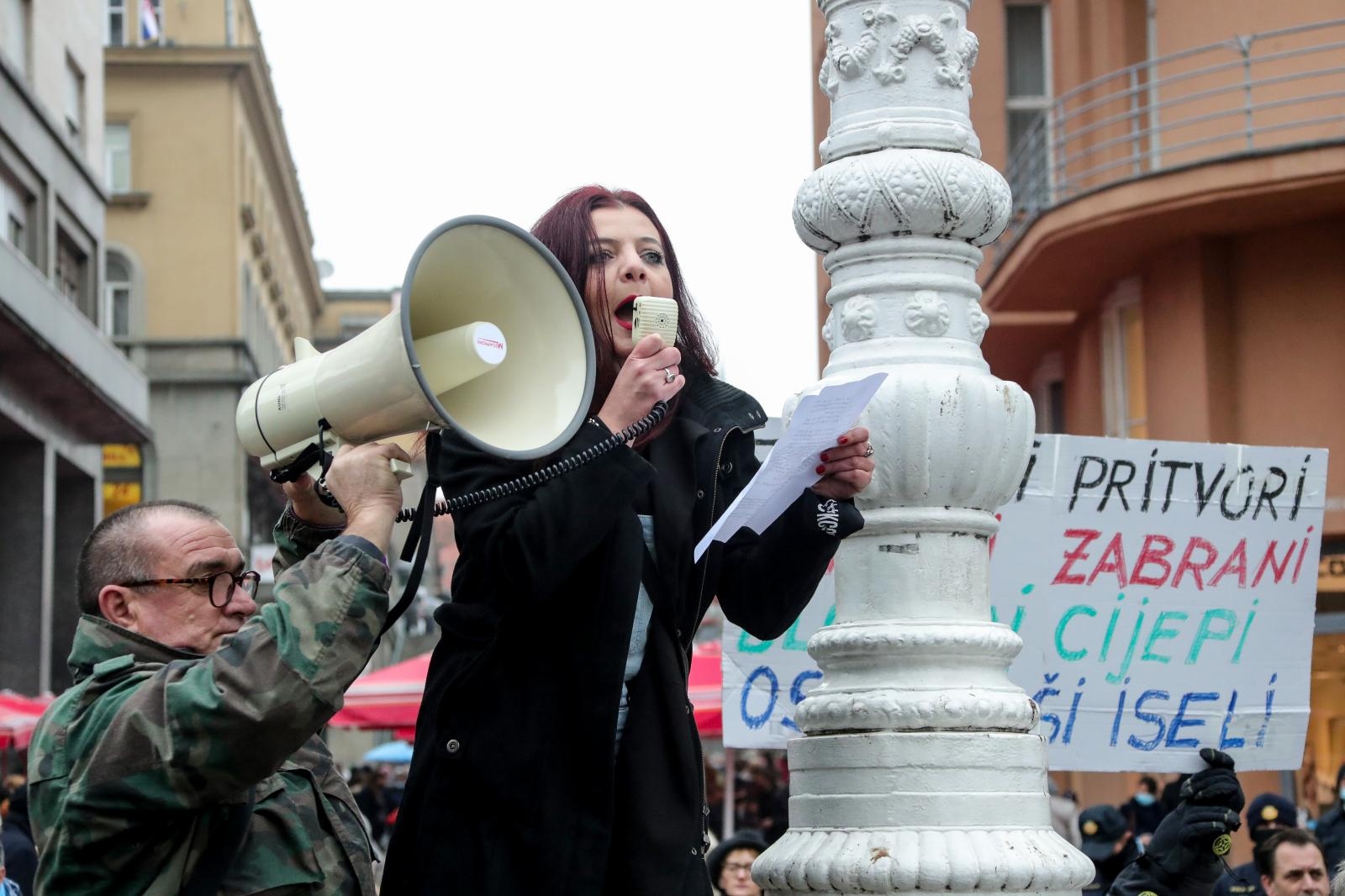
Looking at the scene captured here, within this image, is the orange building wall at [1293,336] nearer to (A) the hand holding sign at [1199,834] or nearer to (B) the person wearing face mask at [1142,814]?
(B) the person wearing face mask at [1142,814]

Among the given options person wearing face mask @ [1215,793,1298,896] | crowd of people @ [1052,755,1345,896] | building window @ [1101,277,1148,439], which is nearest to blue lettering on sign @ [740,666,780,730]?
crowd of people @ [1052,755,1345,896]

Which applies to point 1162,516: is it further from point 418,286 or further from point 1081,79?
point 1081,79

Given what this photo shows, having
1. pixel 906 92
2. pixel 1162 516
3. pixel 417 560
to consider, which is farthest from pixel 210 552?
pixel 1162 516

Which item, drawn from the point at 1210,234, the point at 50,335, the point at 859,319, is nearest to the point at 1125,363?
the point at 1210,234

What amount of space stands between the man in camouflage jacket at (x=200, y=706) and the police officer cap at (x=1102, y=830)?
484 centimetres

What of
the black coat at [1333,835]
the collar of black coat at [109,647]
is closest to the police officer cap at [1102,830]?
the black coat at [1333,835]

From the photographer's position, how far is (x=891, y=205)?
3.57 metres

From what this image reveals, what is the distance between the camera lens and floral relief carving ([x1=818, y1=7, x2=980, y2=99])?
3689 millimetres

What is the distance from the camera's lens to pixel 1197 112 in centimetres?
1677

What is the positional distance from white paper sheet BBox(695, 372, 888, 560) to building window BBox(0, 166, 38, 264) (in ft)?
70.6

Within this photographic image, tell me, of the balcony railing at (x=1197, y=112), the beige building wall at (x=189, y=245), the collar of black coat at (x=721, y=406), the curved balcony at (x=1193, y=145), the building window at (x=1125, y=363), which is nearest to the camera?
the collar of black coat at (x=721, y=406)

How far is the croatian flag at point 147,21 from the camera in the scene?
1590 inches

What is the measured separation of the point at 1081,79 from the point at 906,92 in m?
15.7

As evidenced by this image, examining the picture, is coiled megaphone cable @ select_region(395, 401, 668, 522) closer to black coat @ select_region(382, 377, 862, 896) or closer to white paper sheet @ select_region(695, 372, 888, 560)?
black coat @ select_region(382, 377, 862, 896)
